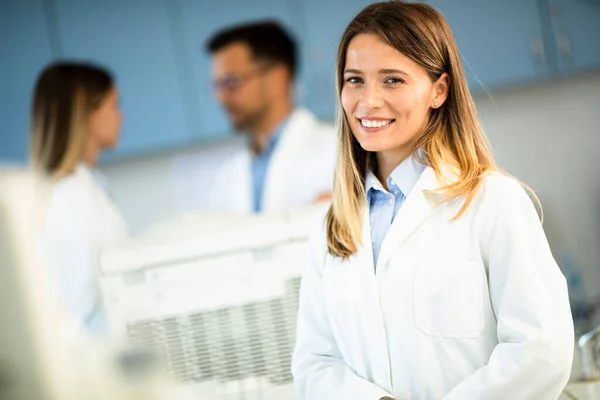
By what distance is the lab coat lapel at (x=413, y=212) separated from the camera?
0.97 m

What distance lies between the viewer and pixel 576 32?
271cm

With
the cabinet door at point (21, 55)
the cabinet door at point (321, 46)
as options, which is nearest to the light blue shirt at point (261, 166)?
the cabinet door at point (321, 46)

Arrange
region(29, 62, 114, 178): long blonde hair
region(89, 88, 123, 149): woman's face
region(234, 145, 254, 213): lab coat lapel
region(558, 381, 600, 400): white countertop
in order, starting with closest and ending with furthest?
region(558, 381, 600, 400): white countertop
region(29, 62, 114, 178): long blonde hair
region(89, 88, 123, 149): woman's face
region(234, 145, 254, 213): lab coat lapel

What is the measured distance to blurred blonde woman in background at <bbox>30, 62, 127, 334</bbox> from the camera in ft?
6.44

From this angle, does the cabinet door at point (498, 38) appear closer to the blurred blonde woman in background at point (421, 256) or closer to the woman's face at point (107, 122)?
the woman's face at point (107, 122)

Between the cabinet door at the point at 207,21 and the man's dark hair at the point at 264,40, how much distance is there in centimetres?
2

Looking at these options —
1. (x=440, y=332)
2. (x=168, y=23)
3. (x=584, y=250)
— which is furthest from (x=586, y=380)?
(x=168, y=23)

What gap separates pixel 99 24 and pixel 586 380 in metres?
2.18

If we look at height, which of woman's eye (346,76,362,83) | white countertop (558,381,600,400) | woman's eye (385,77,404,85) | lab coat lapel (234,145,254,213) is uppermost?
woman's eye (346,76,362,83)

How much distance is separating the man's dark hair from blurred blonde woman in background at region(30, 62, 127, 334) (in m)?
0.44

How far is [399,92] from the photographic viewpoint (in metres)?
0.96

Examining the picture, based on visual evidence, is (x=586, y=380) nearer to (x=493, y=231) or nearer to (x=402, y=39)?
(x=493, y=231)

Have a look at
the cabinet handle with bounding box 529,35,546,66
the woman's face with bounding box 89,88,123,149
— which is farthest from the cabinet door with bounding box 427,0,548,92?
the woman's face with bounding box 89,88,123,149

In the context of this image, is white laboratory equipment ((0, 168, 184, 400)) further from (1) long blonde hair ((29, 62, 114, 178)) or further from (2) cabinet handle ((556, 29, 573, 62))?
(2) cabinet handle ((556, 29, 573, 62))
